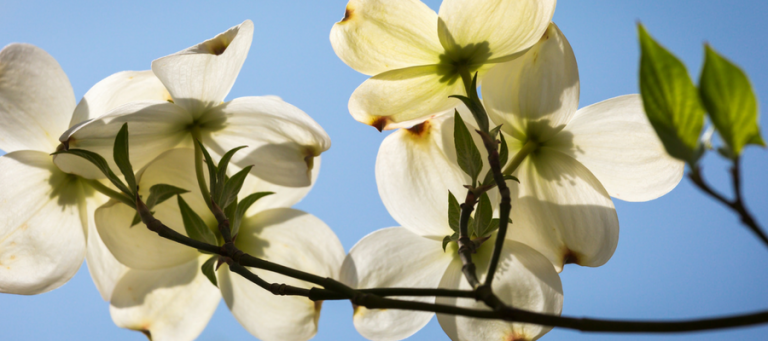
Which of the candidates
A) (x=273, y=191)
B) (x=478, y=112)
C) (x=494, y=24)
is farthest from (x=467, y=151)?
(x=273, y=191)

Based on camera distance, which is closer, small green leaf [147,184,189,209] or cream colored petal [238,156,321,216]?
small green leaf [147,184,189,209]

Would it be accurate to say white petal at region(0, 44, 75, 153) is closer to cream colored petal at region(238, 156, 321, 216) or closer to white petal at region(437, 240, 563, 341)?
cream colored petal at region(238, 156, 321, 216)

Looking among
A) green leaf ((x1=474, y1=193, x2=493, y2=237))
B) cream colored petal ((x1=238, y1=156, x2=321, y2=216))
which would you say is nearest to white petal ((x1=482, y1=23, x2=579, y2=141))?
green leaf ((x1=474, y1=193, x2=493, y2=237))

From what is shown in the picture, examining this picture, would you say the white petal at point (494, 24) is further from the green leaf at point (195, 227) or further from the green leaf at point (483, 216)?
the green leaf at point (195, 227)

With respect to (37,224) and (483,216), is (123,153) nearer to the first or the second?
(37,224)

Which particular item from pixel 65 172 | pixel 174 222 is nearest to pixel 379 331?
pixel 174 222

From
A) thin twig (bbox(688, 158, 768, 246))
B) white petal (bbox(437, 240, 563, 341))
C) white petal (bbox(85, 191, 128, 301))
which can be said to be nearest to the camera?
thin twig (bbox(688, 158, 768, 246))
